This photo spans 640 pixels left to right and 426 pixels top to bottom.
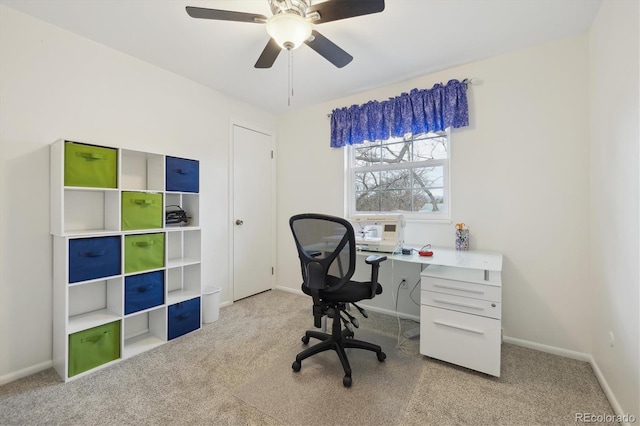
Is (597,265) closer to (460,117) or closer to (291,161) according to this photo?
(460,117)

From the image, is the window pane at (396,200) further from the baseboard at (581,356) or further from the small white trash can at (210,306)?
the small white trash can at (210,306)

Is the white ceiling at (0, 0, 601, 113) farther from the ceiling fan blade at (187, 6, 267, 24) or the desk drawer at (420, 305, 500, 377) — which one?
the desk drawer at (420, 305, 500, 377)

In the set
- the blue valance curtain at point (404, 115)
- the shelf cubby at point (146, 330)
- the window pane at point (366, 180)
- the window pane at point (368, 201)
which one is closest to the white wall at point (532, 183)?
the blue valance curtain at point (404, 115)

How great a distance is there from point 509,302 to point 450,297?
841 mm

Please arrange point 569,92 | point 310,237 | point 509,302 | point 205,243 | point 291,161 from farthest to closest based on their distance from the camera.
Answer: point 291,161, point 205,243, point 509,302, point 569,92, point 310,237

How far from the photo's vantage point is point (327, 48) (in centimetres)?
175

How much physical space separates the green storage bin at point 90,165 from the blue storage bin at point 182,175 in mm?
401

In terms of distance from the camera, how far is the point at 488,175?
7.74ft

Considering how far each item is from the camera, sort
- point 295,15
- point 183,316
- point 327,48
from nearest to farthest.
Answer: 1. point 295,15
2. point 327,48
3. point 183,316

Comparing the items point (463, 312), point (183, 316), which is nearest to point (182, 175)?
point (183, 316)

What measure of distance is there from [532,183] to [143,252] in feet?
10.7

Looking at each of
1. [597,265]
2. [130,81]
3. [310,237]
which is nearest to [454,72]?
[597,265]

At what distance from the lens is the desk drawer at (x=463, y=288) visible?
5.63 feet

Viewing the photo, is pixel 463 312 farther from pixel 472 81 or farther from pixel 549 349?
pixel 472 81
